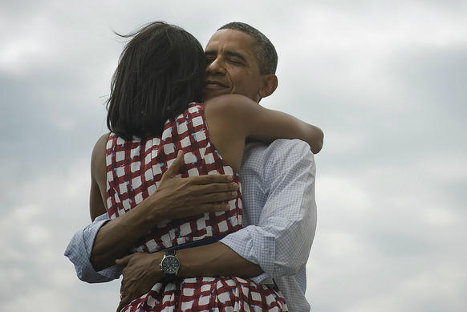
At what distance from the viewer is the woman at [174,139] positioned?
306 centimetres

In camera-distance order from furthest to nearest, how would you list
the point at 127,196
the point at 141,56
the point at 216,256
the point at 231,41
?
the point at 231,41, the point at 141,56, the point at 127,196, the point at 216,256

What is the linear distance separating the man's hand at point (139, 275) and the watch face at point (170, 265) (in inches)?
0.9

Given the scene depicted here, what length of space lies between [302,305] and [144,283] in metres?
0.76

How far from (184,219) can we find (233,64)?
1176 millimetres

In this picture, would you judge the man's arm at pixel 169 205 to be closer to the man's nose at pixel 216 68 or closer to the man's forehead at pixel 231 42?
the man's nose at pixel 216 68

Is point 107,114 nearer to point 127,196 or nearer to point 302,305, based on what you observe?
point 127,196

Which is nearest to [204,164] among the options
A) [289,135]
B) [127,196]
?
[127,196]

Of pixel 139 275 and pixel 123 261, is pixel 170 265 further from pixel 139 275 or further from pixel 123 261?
pixel 123 261

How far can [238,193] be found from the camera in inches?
125

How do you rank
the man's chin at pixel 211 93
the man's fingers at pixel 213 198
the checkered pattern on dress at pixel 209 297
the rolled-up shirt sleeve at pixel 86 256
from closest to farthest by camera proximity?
the checkered pattern on dress at pixel 209 297 < the man's fingers at pixel 213 198 < the rolled-up shirt sleeve at pixel 86 256 < the man's chin at pixel 211 93

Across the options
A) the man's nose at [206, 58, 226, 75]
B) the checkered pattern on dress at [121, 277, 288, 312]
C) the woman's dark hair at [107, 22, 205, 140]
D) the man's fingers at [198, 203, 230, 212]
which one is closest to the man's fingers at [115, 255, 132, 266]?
the checkered pattern on dress at [121, 277, 288, 312]

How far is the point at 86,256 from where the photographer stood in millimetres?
3398

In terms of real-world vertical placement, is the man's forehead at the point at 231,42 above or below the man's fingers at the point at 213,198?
above


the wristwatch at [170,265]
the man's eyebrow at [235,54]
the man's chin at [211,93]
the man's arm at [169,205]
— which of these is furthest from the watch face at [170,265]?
the man's eyebrow at [235,54]
